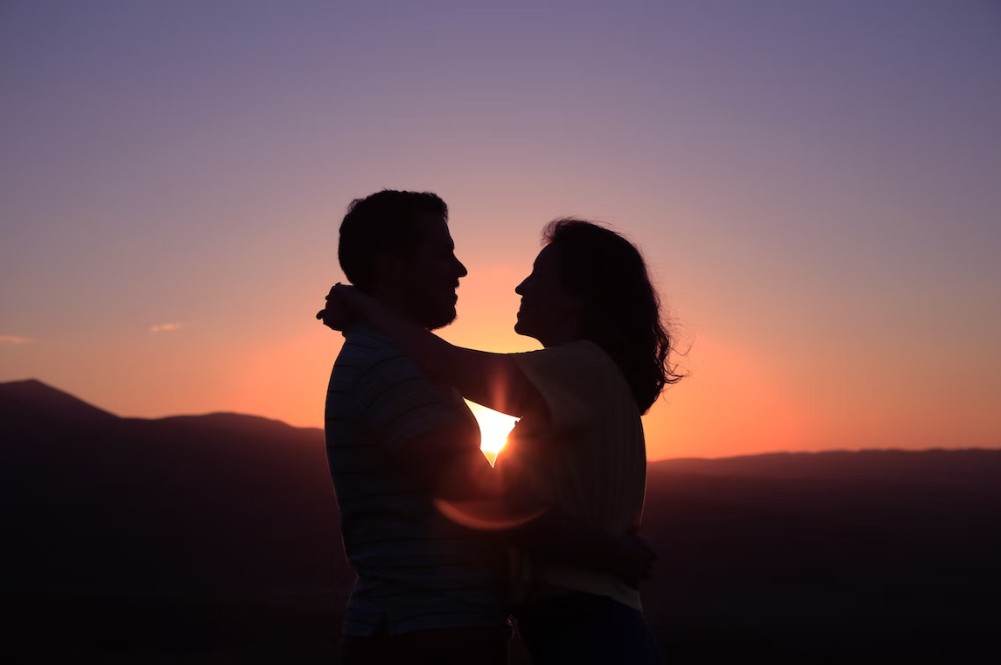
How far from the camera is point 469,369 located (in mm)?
2689

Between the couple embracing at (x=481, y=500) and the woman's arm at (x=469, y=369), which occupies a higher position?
the woman's arm at (x=469, y=369)

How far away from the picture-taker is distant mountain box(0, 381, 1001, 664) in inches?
601

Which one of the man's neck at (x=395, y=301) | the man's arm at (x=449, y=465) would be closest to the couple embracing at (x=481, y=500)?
the man's arm at (x=449, y=465)

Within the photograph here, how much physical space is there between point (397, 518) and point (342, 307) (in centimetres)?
63

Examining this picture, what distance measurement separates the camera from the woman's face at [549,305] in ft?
Result: 9.65

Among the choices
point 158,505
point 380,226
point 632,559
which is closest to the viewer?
point 632,559

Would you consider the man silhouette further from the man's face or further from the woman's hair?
the woman's hair

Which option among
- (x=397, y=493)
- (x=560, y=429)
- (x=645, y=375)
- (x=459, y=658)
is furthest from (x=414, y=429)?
(x=645, y=375)

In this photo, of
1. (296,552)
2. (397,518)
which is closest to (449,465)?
(397,518)

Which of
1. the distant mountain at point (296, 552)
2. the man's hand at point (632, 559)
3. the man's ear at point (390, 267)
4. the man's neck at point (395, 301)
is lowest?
the distant mountain at point (296, 552)

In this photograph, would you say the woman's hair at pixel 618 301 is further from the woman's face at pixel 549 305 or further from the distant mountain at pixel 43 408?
the distant mountain at pixel 43 408

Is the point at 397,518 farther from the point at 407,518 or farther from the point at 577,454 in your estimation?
the point at 577,454

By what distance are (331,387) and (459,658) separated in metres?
0.73

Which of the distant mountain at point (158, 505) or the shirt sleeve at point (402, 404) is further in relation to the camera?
the distant mountain at point (158, 505)
